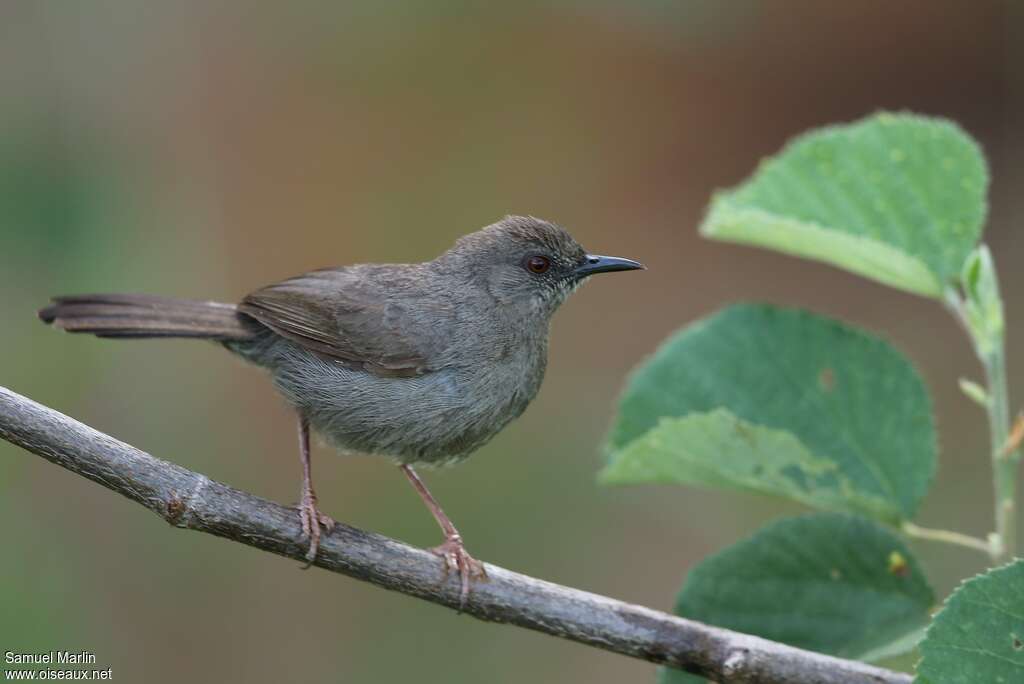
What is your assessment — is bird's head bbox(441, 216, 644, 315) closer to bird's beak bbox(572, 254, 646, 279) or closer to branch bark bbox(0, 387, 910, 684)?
bird's beak bbox(572, 254, 646, 279)

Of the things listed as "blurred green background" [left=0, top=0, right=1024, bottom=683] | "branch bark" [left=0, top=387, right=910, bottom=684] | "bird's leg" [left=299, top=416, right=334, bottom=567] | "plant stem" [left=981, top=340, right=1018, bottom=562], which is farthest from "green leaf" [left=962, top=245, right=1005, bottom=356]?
"blurred green background" [left=0, top=0, right=1024, bottom=683]

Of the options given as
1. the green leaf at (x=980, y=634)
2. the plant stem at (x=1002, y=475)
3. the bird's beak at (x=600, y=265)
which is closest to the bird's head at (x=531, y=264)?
the bird's beak at (x=600, y=265)

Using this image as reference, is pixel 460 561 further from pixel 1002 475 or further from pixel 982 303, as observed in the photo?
pixel 982 303

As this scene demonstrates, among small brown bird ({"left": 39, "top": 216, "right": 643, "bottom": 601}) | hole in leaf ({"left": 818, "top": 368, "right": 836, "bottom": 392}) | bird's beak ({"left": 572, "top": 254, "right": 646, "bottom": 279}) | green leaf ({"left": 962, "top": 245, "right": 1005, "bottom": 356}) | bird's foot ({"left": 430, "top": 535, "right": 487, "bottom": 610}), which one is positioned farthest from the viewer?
bird's beak ({"left": 572, "top": 254, "right": 646, "bottom": 279})

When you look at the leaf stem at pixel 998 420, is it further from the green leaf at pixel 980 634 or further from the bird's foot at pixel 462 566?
the bird's foot at pixel 462 566

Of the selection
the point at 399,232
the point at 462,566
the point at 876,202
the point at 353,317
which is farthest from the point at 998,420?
the point at 399,232
